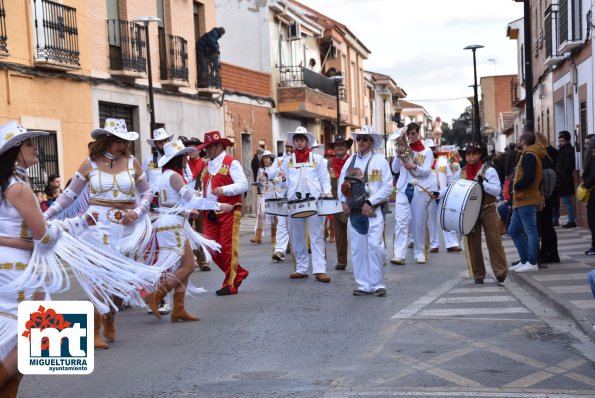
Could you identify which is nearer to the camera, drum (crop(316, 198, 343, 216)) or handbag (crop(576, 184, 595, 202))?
drum (crop(316, 198, 343, 216))

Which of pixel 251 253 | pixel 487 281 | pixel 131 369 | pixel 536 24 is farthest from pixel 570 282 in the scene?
pixel 536 24

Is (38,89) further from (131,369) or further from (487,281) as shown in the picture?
(131,369)

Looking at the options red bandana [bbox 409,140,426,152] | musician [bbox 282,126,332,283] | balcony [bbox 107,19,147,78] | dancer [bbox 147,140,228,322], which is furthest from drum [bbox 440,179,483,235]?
balcony [bbox 107,19,147,78]

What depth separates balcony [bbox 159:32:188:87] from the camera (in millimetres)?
27047

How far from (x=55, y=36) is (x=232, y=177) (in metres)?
11.5

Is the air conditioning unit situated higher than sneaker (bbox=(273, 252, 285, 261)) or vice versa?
the air conditioning unit

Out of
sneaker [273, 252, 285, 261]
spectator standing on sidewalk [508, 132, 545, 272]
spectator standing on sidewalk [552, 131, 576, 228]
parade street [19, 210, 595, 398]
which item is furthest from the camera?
spectator standing on sidewalk [552, 131, 576, 228]

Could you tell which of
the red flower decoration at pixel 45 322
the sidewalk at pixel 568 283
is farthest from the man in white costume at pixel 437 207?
the red flower decoration at pixel 45 322

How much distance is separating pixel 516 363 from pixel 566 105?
17582 mm

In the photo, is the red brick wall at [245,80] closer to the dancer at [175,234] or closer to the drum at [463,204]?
the drum at [463,204]

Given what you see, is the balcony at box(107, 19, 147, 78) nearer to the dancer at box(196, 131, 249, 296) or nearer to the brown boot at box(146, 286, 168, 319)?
the dancer at box(196, 131, 249, 296)

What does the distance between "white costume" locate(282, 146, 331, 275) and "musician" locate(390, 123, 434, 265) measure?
6.55 ft

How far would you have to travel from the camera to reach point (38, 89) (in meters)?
20.8

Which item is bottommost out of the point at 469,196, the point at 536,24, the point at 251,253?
the point at 251,253
